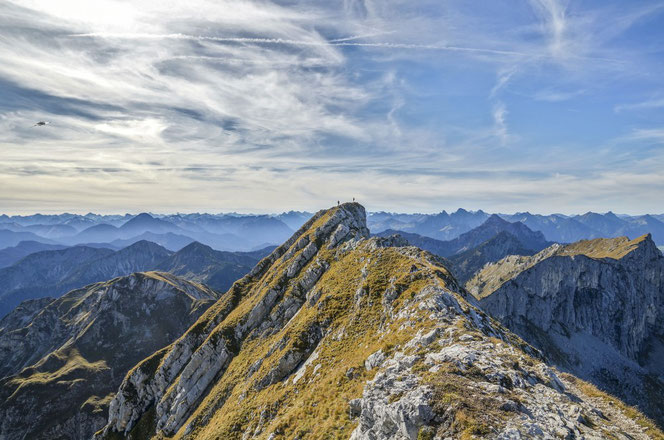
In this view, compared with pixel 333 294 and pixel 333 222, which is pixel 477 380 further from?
pixel 333 222

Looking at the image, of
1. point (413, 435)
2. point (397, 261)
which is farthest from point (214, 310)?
point (413, 435)

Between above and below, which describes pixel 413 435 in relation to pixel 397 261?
below

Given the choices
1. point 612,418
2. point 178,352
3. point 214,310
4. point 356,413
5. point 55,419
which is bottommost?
point 55,419

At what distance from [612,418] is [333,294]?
35453mm

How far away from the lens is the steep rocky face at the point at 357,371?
57.5 ft

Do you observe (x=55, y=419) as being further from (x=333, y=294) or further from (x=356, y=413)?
(x=356, y=413)

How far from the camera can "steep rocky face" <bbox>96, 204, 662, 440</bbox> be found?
17.5m

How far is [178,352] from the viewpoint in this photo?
246ft

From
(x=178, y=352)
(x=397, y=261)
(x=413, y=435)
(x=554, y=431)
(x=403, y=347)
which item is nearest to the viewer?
(x=554, y=431)

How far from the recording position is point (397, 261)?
161 feet

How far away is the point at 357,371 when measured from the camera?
29359mm

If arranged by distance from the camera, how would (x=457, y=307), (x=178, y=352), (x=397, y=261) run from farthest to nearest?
(x=178, y=352)
(x=397, y=261)
(x=457, y=307)

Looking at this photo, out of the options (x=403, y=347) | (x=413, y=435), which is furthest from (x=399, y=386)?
(x=403, y=347)

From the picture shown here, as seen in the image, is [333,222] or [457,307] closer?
[457,307]
